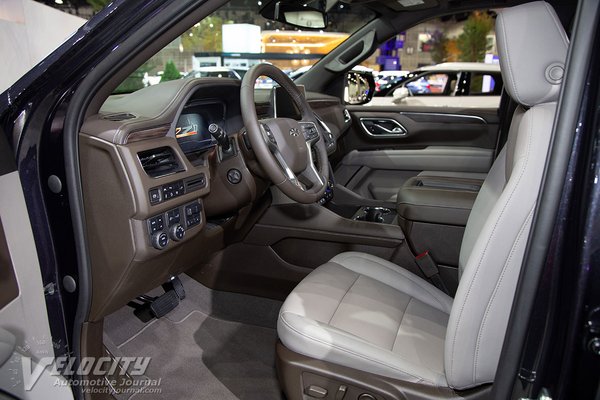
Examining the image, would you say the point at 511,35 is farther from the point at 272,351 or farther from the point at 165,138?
the point at 272,351

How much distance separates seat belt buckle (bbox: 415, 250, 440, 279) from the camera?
2.04 metres

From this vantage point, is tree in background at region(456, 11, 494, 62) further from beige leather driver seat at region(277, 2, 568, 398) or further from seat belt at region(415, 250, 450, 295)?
beige leather driver seat at region(277, 2, 568, 398)

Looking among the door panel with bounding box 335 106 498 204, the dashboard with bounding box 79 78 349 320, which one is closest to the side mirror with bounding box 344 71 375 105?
the door panel with bounding box 335 106 498 204

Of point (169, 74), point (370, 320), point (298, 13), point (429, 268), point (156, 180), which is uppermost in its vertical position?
point (298, 13)

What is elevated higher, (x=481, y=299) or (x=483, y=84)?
(x=483, y=84)

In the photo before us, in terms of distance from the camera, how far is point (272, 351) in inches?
82.3

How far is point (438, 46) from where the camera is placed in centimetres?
1205

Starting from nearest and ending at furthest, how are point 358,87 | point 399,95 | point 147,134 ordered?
1. point 147,134
2. point 358,87
3. point 399,95

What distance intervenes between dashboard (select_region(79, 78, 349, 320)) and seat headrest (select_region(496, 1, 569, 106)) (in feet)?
3.10

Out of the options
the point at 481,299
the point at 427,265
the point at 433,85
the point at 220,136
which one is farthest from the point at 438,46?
the point at 481,299

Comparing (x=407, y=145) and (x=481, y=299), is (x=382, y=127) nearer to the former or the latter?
(x=407, y=145)

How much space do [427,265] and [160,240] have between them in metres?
1.14

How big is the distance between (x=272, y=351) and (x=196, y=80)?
115 cm

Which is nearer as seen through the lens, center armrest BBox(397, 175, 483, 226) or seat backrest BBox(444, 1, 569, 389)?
seat backrest BBox(444, 1, 569, 389)
